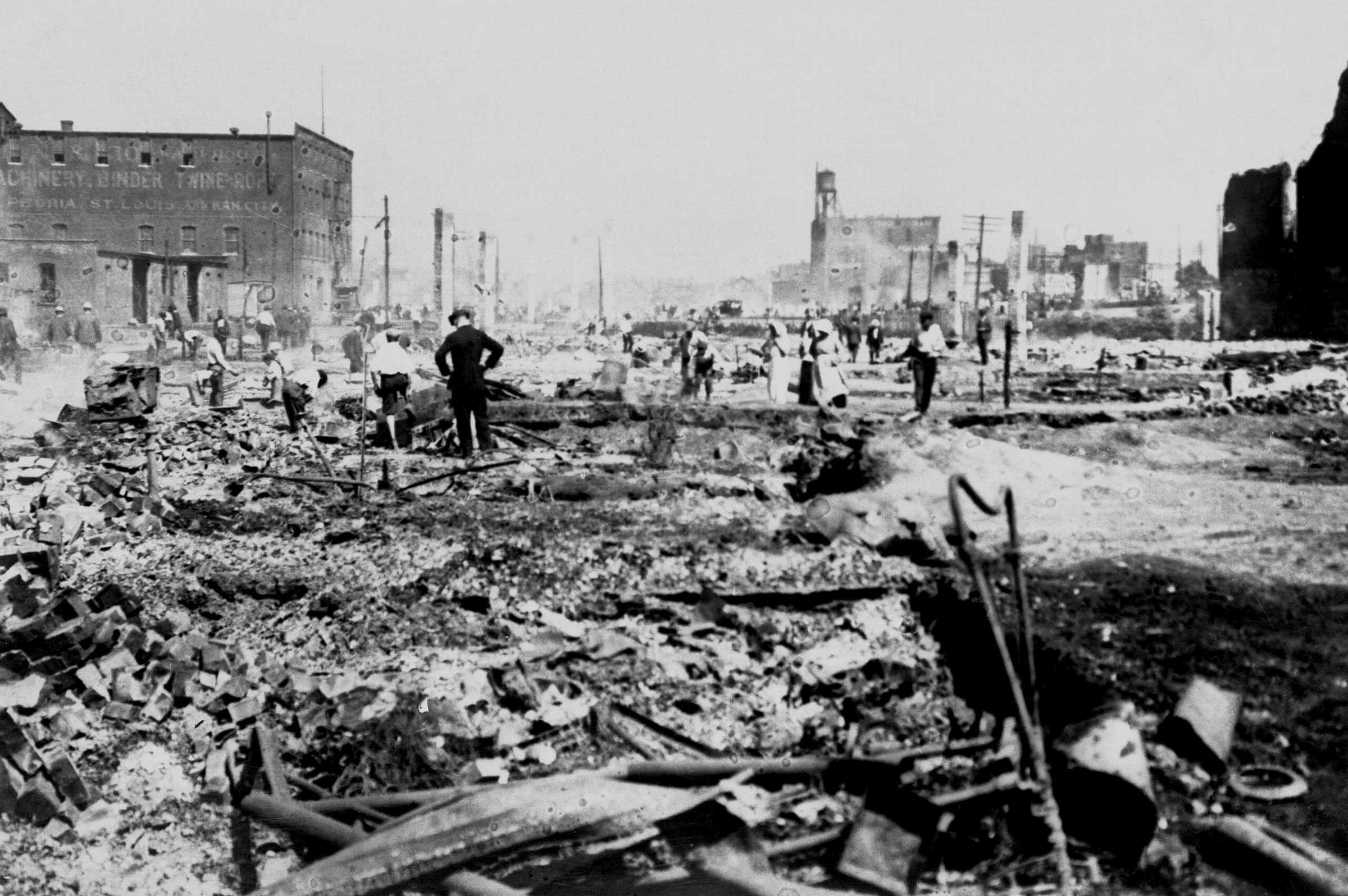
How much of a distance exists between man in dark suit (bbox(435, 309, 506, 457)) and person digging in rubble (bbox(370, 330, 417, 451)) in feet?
5.14

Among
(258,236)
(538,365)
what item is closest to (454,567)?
(538,365)

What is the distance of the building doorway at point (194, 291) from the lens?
40406 mm

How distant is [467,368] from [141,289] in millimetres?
29941

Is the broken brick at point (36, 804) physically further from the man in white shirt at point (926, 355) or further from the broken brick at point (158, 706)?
the man in white shirt at point (926, 355)

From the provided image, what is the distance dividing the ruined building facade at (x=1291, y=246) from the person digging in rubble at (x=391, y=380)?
26097mm

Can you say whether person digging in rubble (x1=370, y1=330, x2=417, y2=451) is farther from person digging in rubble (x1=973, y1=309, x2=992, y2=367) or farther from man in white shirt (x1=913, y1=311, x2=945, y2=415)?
person digging in rubble (x1=973, y1=309, x2=992, y2=367)

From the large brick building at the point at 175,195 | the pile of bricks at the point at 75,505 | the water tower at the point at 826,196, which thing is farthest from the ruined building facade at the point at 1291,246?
the water tower at the point at 826,196

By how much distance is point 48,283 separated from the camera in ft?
112

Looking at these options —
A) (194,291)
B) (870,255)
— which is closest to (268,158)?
(194,291)

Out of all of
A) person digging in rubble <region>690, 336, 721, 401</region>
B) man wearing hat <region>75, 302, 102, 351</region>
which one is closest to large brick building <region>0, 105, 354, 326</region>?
man wearing hat <region>75, 302, 102, 351</region>

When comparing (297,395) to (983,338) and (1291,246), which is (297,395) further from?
(1291,246)

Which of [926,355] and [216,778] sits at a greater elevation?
[926,355]

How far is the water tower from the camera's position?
79.6m

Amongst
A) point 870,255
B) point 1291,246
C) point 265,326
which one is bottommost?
point 265,326
